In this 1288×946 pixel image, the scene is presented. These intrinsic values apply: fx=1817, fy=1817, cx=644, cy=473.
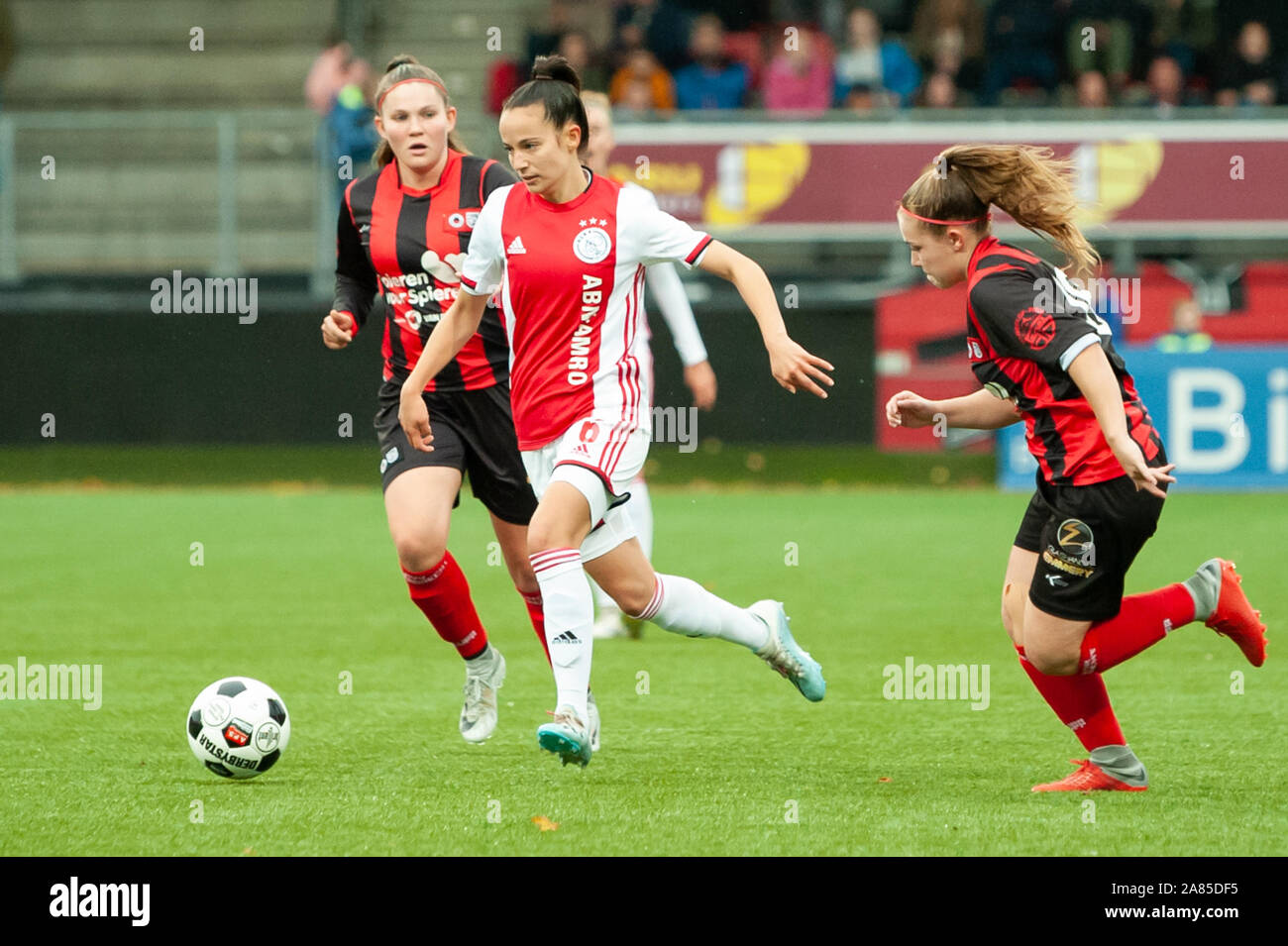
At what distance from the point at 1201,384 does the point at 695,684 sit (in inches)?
294

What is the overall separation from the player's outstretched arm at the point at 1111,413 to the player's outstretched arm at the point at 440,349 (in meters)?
1.79

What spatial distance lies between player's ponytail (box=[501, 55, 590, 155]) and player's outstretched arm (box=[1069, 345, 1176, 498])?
1602 millimetres

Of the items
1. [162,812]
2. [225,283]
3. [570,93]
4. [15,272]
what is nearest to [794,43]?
[225,283]

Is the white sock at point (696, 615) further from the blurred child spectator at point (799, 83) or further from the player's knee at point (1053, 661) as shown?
the blurred child spectator at point (799, 83)

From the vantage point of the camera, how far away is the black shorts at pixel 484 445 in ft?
19.9

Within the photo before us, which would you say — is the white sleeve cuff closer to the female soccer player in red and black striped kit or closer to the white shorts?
the white shorts

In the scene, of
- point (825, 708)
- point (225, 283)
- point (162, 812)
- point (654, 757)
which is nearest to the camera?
point (162, 812)

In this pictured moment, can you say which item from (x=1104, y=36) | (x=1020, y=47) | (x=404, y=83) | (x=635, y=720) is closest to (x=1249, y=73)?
(x=1104, y=36)

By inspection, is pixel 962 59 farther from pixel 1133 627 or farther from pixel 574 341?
pixel 1133 627

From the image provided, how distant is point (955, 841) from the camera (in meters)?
4.50

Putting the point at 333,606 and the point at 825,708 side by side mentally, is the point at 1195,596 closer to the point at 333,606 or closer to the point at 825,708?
the point at 825,708

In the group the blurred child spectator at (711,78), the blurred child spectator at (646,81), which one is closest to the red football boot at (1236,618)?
the blurred child spectator at (646,81)

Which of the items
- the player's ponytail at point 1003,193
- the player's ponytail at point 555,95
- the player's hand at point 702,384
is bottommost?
the player's hand at point 702,384

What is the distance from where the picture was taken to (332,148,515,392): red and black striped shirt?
19.6 ft
